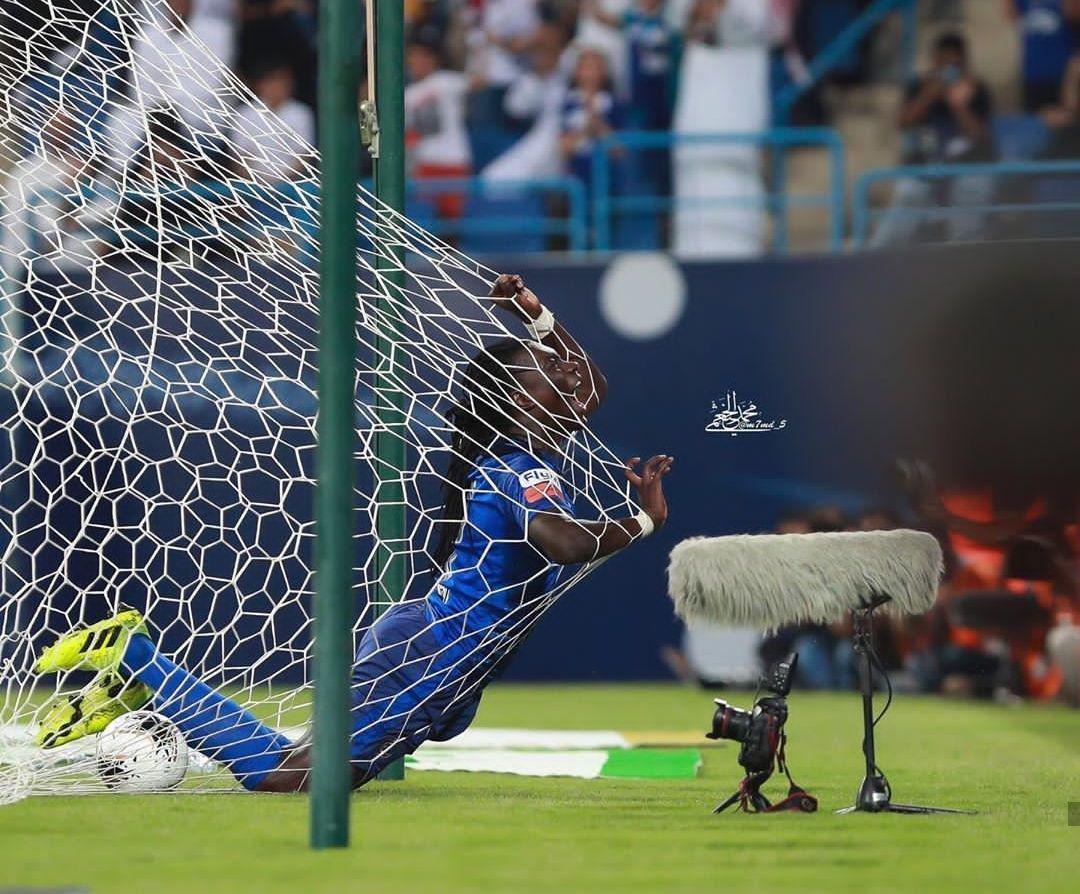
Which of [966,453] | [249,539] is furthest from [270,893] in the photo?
[966,453]

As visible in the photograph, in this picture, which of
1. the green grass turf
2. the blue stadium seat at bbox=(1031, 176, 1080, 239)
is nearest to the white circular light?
the blue stadium seat at bbox=(1031, 176, 1080, 239)

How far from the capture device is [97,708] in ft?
20.3

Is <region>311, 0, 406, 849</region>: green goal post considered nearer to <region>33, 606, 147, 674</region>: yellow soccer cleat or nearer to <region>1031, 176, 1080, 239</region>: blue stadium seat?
<region>33, 606, 147, 674</region>: yellow soccer cleat

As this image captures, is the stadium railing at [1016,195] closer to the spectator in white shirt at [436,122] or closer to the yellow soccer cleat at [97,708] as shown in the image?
the spectator in white shirt at [436,122]

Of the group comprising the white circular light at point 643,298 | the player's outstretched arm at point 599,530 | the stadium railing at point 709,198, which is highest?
the stadium railing at point 709,198

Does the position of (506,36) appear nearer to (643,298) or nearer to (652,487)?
(643,298)

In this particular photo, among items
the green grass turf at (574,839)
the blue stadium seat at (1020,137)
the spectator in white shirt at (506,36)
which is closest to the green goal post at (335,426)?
the green grass turf at (574,839)

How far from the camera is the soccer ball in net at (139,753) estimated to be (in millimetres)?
6184

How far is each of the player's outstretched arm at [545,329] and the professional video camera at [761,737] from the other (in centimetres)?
115

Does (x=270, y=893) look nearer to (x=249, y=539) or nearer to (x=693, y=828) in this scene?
(x=693, y=828)

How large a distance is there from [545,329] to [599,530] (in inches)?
33.5

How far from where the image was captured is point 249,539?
932 centimetres

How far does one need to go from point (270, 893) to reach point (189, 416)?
274 inches

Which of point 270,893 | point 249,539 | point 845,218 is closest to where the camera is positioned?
point 270,893
